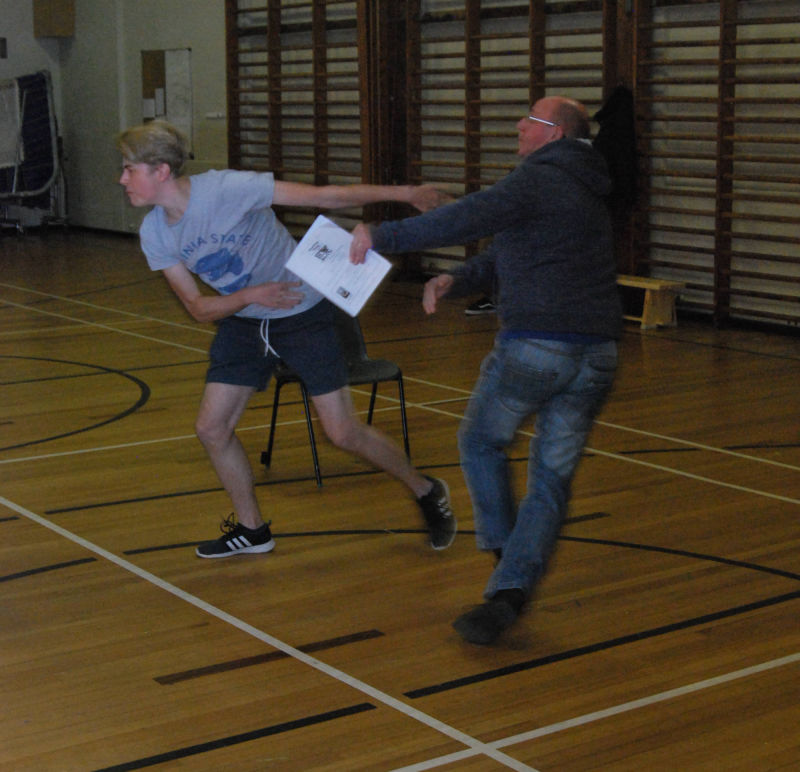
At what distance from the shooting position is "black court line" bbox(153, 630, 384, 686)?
10.1 feet

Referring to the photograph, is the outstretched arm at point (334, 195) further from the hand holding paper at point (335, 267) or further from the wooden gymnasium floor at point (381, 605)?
the wooden gymnasium floor at point (381, 605)

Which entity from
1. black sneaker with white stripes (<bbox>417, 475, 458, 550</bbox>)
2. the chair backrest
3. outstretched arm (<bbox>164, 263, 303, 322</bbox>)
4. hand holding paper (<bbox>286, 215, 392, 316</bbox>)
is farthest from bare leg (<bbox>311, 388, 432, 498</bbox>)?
the chair backrest

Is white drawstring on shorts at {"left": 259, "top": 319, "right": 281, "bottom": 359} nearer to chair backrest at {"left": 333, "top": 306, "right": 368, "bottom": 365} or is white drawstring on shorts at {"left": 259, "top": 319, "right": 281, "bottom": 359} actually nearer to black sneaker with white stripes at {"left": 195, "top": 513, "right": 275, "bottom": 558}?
black sneaker with white stripes at {"left": 195, "top": 513, "right": 275, "bottom": 558}

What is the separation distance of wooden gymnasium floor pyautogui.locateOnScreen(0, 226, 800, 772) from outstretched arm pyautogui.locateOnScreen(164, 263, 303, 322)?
80cm

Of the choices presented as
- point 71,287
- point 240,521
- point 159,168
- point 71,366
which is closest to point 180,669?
point 240,521

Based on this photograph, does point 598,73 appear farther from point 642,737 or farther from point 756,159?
point 642,737

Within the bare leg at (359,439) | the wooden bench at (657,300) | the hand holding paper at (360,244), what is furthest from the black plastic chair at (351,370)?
the wooden bench at (657,300)

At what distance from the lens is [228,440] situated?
388cm

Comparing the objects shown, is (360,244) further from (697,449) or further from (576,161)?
(697,449)

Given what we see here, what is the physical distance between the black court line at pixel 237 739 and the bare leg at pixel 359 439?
3.65 feet

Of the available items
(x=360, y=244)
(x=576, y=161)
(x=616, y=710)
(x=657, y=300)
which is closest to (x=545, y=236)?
(x=576, y=161)

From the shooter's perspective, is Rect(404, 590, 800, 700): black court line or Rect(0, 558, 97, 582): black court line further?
Rect(0, 558, 97, 582): black court line

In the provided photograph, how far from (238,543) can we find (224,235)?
98cm

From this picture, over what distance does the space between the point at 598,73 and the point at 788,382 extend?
3.30 metres
